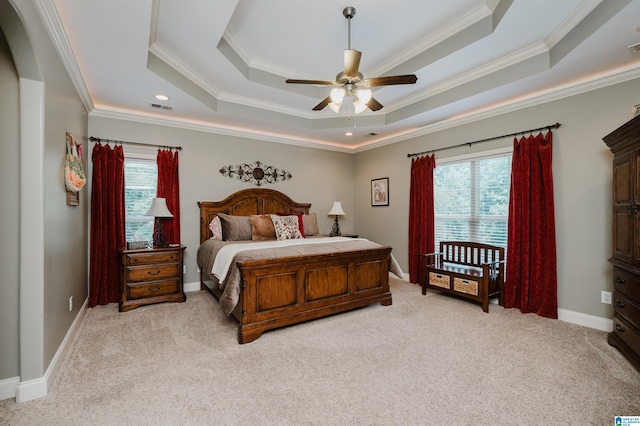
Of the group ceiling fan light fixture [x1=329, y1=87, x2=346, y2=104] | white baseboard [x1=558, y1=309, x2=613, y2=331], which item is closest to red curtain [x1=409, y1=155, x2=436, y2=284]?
white baseboard [x1=558, y1=309, x2=613, y2=331]

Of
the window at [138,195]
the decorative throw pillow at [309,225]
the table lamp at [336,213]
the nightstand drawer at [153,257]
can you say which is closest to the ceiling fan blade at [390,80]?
the decorative throw pillow at [309,225]

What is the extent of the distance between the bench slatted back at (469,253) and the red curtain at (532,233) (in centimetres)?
29

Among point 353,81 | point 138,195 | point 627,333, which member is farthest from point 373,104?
point 138,195

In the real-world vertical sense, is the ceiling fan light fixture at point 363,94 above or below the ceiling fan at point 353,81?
below

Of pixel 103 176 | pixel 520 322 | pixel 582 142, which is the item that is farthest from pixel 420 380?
pixel 103 176

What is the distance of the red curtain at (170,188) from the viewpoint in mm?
4188

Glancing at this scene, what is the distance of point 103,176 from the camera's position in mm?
3789

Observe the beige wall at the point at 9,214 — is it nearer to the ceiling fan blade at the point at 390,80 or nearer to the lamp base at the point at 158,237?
the lamp base at the point at 158,237

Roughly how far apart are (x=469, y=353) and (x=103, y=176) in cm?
458

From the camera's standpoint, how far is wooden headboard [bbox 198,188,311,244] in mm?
4551

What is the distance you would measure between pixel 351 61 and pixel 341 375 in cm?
242

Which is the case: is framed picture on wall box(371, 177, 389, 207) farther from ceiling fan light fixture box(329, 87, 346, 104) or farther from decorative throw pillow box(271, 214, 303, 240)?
ceiling fan light fixture box(329, 87, 346, 104)

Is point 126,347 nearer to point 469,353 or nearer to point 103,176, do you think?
point 103,176

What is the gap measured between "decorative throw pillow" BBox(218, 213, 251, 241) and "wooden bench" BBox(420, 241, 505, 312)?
2634mm
